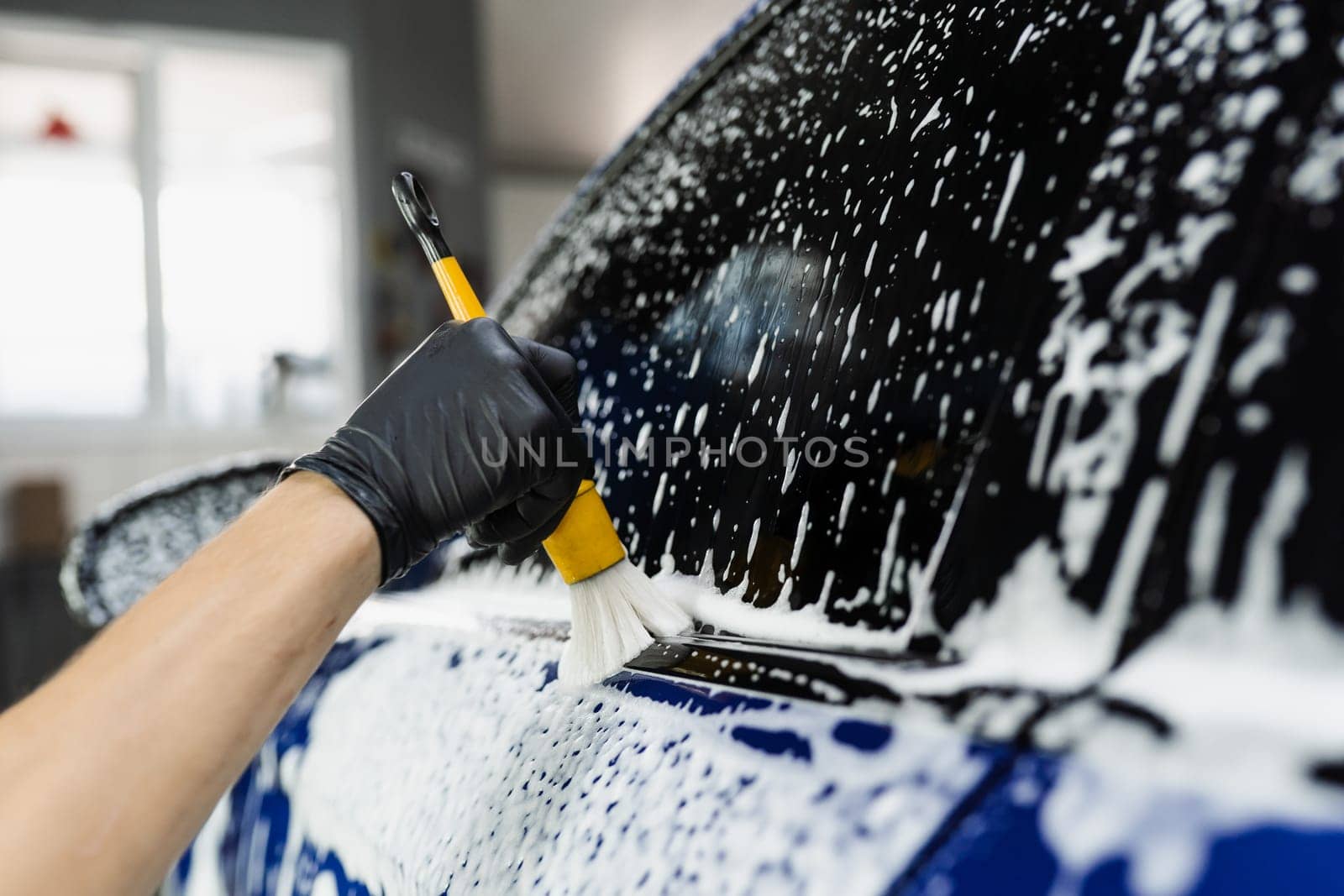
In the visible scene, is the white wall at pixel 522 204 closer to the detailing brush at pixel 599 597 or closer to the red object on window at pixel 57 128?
the red object on window at pixel 57 128

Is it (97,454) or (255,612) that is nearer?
(255,612)

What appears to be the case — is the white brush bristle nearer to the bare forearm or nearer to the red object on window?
the bare forearm

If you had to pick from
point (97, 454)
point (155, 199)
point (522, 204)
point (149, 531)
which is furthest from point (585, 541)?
point (522, 204)

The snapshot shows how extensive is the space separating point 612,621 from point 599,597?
1.1 inches

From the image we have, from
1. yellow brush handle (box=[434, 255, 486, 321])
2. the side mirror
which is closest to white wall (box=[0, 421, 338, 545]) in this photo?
the side mirror

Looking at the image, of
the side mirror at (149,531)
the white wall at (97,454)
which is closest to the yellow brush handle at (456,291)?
the side mirror at (149,531)

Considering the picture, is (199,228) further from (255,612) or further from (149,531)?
(255,612)

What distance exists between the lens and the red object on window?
16.7 feet

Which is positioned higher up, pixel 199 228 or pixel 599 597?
pixel 199 228

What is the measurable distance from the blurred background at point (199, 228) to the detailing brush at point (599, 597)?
13.6ft

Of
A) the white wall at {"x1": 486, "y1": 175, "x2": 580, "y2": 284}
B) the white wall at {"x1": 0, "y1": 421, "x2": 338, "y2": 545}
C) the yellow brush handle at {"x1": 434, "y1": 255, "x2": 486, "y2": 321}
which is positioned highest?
the white wall at {"x1": 486, "y1": 175, "x2": 580, "y2": 284}

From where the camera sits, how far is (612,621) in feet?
1.80

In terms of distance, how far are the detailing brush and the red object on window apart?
5.56 meters

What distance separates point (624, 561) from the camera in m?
0.60
